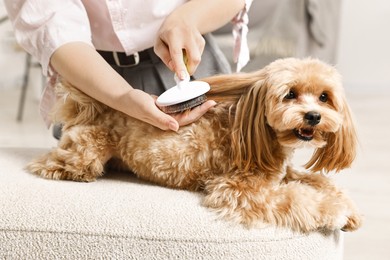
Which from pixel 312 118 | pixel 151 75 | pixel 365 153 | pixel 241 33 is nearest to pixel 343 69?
pixel 365 153

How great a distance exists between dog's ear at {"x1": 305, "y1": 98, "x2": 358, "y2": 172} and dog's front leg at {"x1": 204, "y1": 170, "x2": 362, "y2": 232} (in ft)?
0.20

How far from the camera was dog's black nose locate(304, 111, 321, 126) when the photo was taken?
0.88m

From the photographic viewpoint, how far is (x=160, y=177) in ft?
3.35

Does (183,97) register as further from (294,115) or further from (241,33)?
(241,33)

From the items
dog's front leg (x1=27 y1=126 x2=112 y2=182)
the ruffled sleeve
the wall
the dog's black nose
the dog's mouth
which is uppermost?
the dog's black nose

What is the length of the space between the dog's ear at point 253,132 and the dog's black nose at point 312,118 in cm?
7

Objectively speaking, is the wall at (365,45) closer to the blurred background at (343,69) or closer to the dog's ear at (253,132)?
the blurred background at (343,69)

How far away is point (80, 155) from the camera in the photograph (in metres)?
1.06

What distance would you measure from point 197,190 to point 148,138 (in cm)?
13

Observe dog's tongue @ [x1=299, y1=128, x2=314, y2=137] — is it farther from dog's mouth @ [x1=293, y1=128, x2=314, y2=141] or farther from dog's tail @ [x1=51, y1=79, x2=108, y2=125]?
dog's tail @ [x1=51, y1=79, x2=108, y2=125]

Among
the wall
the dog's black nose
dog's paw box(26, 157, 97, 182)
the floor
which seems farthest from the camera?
the wall

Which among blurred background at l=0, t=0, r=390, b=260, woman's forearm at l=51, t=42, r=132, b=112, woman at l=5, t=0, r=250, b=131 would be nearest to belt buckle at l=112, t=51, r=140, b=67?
woman at l=5, t=0, r=250, b=131

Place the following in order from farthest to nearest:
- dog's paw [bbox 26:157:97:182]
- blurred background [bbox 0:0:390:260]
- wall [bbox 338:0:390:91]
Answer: wall [bbox 338:0:390:91] < blurred background [bbox 0:0:390:260] < dog's paw [bbox 26:157:97:182]

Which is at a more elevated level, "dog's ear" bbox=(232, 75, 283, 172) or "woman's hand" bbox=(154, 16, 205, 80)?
"woman's hand" bbox=(154, 16, 205, 80)
